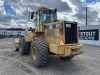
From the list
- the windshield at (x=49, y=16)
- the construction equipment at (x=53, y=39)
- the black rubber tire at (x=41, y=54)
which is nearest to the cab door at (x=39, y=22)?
the construction equipment at (x=53, y=39)

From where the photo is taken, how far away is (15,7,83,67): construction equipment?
28.8 ft

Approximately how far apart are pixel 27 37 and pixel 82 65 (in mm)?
4204

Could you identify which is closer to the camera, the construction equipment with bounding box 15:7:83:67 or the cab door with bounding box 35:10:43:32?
the construction equipment with bounding box 15:7:83:67

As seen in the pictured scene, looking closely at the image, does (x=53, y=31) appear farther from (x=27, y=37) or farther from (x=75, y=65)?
(x=27, y=37)

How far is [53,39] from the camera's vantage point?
31.2 ft

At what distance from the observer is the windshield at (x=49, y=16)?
1066 centimetres

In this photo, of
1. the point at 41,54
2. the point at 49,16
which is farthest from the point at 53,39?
the point at 49,16

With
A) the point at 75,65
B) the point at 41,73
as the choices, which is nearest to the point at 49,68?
the point at 41,73

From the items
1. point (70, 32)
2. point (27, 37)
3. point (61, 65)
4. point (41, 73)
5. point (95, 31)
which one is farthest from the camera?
point (95, 31)

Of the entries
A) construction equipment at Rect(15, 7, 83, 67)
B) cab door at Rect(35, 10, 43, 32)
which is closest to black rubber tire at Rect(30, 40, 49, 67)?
construction equipment at Rect(15, 7, 83, 67)

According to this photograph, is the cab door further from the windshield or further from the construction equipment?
the windshield

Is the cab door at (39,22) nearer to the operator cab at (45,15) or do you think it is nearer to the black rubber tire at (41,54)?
the operator cab at (45,15)

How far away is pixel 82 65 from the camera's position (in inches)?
402

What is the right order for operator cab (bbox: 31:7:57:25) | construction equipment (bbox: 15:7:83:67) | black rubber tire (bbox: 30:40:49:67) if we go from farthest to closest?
operator cab (bbox: 31:7:57:25), black rubber tire (bbox: 30:40:49:67), construction equipment (bbox: 15:7:83:67)
